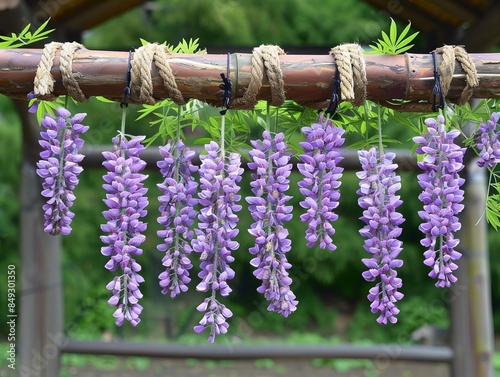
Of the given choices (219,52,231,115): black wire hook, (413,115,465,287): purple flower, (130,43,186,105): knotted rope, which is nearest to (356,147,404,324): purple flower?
(413,115,465,287): purple flower

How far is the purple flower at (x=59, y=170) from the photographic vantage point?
3.56 feet

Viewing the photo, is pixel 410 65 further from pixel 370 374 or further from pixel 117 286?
Answer: pixel 370 374

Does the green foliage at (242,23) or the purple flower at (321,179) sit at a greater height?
the green foliage at (242,23)

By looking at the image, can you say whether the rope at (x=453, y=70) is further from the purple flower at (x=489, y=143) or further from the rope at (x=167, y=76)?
the rope at (x=167, y=76)

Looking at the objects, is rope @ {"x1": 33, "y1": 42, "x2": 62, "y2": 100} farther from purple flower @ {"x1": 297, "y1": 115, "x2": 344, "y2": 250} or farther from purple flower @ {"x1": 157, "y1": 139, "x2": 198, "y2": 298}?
purple flower @ {"x1": 297, "y1": 115, "x2": 344, "y2": 250}

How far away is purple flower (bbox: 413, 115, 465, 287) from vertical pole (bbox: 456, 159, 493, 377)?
1.94 metres

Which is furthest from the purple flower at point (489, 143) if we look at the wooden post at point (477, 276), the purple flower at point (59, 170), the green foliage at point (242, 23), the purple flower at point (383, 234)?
the green foliage at point (242, 23)

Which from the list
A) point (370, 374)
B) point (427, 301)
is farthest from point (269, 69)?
point (427, 301)

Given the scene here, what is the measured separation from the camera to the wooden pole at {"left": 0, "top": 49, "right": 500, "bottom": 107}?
112 centimetres

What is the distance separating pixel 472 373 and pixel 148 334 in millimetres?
3973

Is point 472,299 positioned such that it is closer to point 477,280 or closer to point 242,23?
point 477,280

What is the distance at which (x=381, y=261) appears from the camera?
3.52 ft

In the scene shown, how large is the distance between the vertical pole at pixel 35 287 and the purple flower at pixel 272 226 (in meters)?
2.04

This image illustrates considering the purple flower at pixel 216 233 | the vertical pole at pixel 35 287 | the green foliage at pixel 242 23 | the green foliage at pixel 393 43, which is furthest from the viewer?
the green foliage at pixel 242 23
